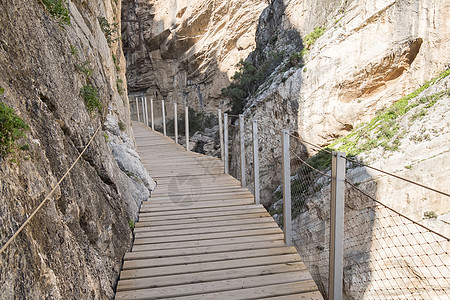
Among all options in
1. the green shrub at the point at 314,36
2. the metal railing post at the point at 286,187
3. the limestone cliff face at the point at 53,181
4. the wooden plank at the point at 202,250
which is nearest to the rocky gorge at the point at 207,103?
the limestone cliff face at the point at 53,181

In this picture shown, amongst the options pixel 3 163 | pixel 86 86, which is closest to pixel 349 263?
pixel 86 86

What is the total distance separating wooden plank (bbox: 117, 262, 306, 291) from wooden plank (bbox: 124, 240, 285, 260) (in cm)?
41

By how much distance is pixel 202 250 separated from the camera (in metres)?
3.73

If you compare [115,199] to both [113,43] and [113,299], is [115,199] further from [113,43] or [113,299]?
[113,43]

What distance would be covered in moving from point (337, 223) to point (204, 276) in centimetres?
152

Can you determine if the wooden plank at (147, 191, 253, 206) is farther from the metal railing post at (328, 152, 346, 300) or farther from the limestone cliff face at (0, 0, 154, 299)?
the metal railing post at (328, 152, 346, 300)

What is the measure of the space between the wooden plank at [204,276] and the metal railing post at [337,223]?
2.27 feet

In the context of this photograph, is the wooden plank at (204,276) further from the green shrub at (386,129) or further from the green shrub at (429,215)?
the green shrub at (386,129)

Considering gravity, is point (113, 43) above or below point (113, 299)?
above

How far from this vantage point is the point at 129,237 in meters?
3.89

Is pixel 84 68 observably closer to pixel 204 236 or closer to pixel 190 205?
pixel 190 205

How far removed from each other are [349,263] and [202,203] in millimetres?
4462

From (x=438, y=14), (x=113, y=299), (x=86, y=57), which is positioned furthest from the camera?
(x=438, y=14)

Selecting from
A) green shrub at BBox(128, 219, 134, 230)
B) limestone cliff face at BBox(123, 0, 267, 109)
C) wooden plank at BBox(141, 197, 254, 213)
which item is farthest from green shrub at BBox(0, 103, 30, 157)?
limestone cliff face at BBox(123, 0, 267, 109)
